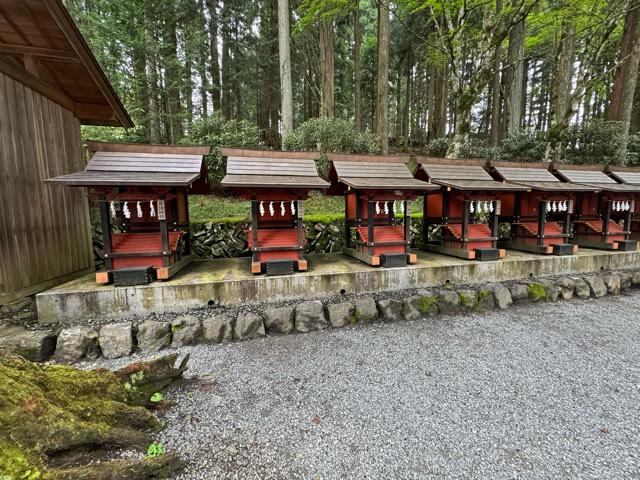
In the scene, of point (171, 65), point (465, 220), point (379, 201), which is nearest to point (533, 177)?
point (465, 220)

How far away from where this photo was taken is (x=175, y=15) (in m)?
11.9

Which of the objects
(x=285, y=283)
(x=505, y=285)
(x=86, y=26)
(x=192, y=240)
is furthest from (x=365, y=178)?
(x=86, y=26)

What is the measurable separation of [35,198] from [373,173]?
5986mm

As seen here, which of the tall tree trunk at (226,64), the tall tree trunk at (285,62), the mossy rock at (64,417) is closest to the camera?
the mossy rock at (64,417)

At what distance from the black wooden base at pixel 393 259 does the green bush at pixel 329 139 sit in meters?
4.98

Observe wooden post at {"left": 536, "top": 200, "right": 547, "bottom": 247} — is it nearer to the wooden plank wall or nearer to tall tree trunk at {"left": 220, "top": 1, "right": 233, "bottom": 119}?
the wooden plank wall

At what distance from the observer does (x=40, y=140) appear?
471 centimetres

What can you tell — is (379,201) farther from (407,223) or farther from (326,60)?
(326,60)

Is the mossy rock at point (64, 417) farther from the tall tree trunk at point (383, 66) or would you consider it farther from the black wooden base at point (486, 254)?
the tall tree trunk at point (383, 66)

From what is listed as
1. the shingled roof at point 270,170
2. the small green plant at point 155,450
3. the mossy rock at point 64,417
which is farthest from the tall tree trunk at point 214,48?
the small green plant at point 155,450

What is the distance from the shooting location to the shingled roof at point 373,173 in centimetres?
552

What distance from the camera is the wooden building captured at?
13.3ft

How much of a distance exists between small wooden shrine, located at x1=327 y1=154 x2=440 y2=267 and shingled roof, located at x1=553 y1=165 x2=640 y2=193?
443cm

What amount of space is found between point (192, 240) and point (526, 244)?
8654 mm
